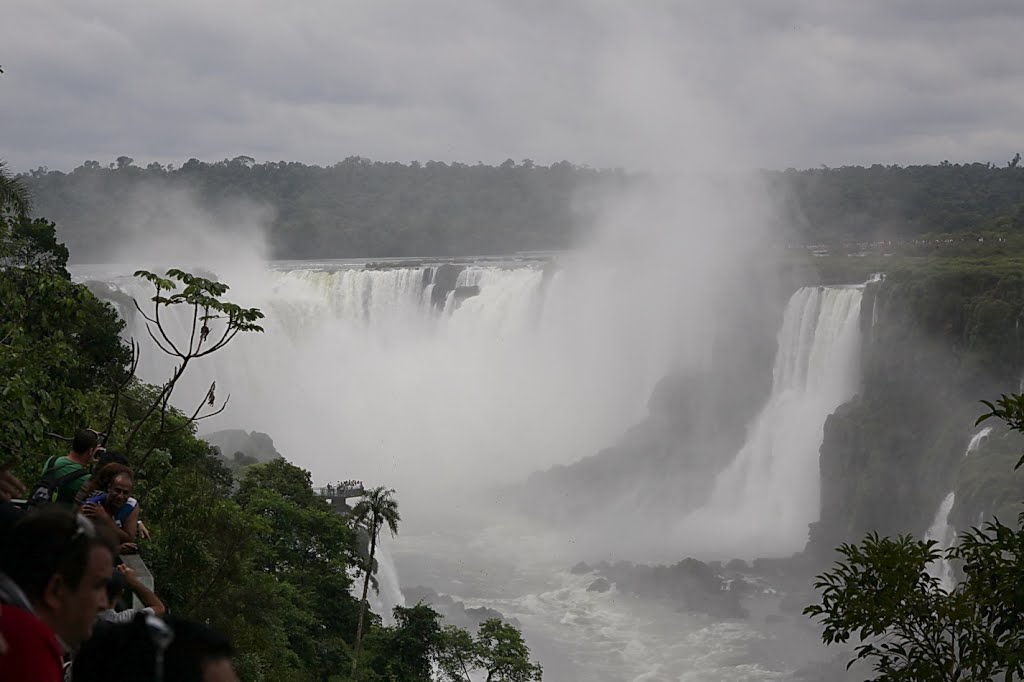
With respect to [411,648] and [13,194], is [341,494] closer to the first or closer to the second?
[411,648]

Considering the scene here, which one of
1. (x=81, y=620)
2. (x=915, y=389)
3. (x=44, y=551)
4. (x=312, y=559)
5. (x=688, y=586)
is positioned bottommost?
(x=81, y=620)

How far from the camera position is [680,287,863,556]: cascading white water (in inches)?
1211

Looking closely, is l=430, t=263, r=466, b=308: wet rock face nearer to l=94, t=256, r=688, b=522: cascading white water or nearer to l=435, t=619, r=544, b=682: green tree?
l=94, t=256, r=688, b=522: cascading white water

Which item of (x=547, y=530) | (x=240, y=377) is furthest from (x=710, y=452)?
(x=240, y=377)

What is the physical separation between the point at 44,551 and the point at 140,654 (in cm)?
32

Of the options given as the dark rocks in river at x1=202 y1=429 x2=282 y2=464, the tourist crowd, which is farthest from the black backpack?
the dark rocks in river at x1=202 y1=429 x2=282 y2=464

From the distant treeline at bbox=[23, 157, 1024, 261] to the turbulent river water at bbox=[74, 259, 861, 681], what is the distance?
17.7m

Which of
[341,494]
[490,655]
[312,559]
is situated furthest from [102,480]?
[341,494]

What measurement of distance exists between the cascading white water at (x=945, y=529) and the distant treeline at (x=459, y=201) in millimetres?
36281

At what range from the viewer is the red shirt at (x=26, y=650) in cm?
168

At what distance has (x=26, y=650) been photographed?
5.56 feet

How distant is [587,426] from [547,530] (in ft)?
38.8

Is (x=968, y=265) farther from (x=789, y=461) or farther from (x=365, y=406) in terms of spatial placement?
(x=365, y=406)

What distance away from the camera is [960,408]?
2727cm
